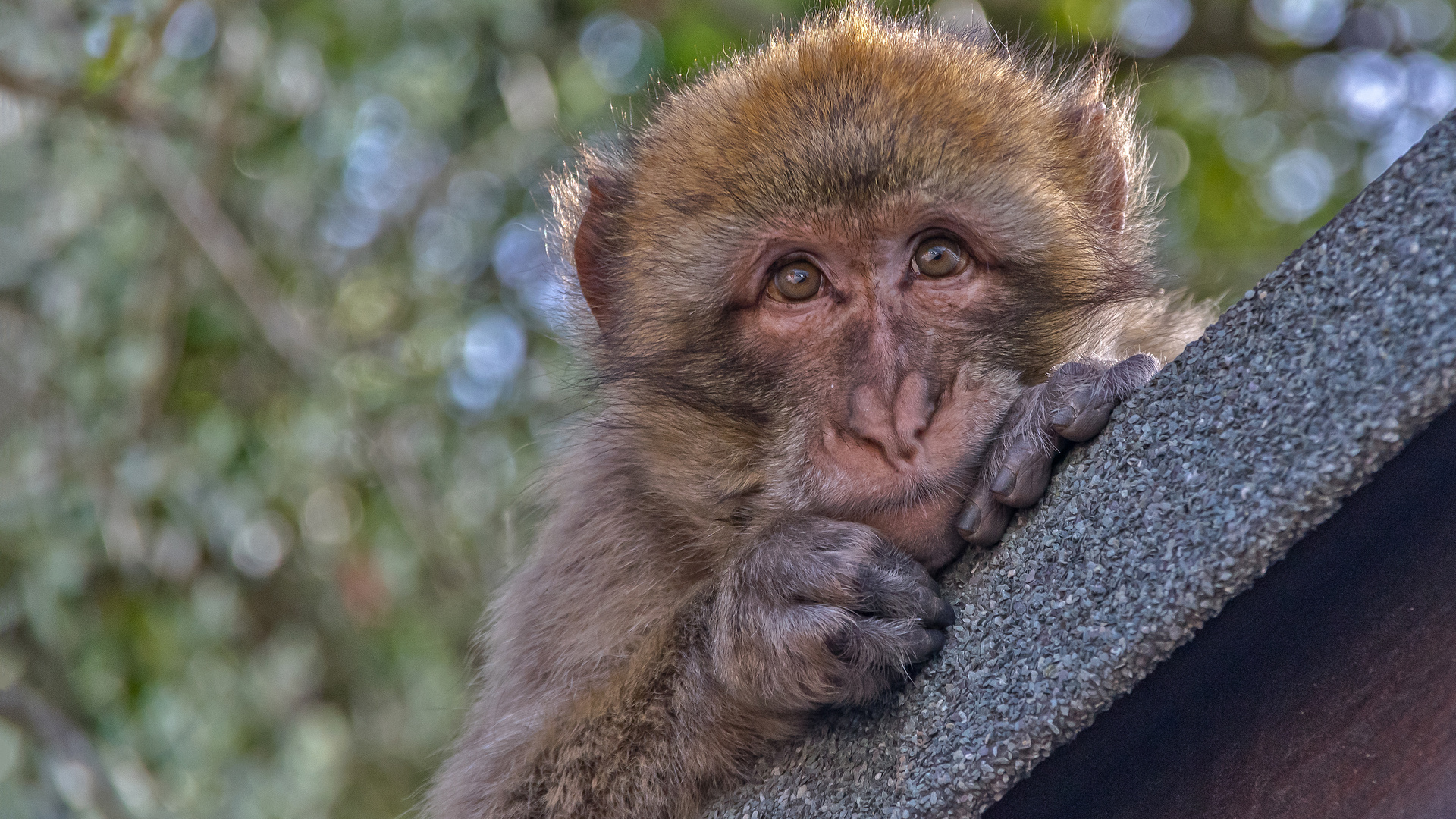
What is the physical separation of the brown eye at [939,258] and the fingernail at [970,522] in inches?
20.0

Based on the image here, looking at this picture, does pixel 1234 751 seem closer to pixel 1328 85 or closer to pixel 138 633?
pixel 138 633

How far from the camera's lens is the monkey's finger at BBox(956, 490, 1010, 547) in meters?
1.45

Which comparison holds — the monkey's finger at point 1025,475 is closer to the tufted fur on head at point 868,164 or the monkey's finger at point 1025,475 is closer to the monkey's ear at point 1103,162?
the tufted fur on head at point 868,164

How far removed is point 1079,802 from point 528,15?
10.6 feet

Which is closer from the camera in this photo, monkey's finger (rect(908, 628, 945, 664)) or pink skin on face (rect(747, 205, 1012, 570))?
monkey's finger (rect(908, 628, 945, 664))

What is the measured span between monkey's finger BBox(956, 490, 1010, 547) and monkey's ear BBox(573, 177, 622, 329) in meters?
1.03

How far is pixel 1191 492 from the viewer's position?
1.21 meters

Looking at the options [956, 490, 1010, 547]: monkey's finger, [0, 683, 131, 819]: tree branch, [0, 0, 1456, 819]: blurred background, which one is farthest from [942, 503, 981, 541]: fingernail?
[0, 683, 131, 819]: tree branch

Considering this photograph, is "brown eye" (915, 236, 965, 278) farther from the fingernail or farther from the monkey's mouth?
the fingernail

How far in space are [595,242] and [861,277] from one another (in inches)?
25.2

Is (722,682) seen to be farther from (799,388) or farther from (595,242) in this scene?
(595,242)

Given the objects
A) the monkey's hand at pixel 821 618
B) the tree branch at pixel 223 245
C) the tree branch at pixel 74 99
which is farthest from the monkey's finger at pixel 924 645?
the tree branch at pixel 223 245

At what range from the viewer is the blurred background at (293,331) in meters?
3.41

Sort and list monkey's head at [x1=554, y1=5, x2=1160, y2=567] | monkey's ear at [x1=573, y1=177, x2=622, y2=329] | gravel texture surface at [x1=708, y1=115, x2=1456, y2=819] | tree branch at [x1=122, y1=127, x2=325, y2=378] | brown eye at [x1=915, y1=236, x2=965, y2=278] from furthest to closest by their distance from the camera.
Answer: tree branch at [x1=122, y1=127, x2=325, y2=378] < monkey's ear at [x1=573, y1=177, x2=622, y2=329] < brown eye at [x1=915, y1=236, x2=965, y2=278] < monkey's head at [x1=554, y1=5, x2=1160, y2=567] < gravel texture surface at [x1=708, y1=115, x2=1456, y2=819]
